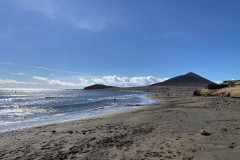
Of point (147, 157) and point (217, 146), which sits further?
point (217, 146)

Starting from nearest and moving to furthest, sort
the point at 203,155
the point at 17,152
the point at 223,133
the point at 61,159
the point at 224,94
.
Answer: the point at 203,155 → the point at 61,159 → the point at 17,152 → the point at 223,133 → the point at 224,94

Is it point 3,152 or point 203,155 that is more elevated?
point 203,155

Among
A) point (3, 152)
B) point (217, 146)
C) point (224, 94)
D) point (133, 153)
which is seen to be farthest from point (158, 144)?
point (224, 94)

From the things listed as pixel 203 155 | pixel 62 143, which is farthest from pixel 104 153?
pixel 203 155

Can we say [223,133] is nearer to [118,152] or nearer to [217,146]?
[217,146]

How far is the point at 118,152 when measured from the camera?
5.81 m

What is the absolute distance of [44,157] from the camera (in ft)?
19.2

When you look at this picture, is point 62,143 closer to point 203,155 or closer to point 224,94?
A: point 203,155

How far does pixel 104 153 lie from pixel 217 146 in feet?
13.4

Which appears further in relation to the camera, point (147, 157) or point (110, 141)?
point (110, 141)

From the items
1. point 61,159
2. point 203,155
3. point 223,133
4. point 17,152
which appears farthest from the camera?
point 223,133

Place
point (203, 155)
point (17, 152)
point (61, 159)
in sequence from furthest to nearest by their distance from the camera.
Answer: point (17, 152) → point (61, 159) → point (203, 155)

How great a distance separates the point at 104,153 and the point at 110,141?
1.39 m

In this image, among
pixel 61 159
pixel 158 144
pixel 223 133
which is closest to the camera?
pixel 61 159
